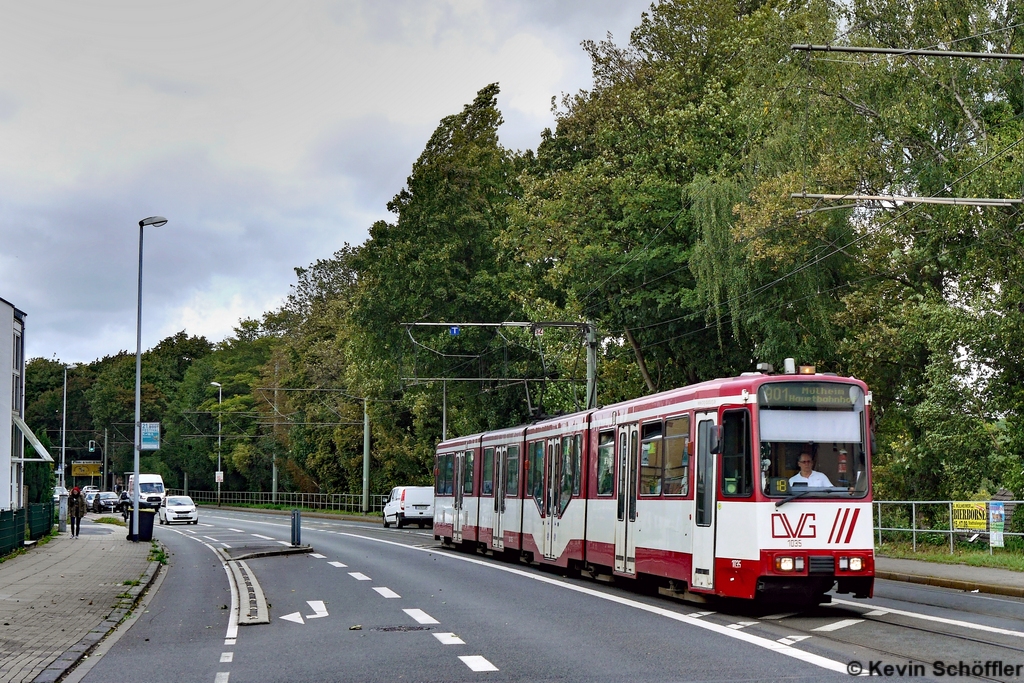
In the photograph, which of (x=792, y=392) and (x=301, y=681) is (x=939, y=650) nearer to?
(x=792, y=392)

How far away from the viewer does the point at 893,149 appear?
94.8 feet

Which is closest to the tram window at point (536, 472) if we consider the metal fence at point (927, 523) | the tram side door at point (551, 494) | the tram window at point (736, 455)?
the tram side door at point (551, 494)

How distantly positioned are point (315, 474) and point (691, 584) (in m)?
71.7

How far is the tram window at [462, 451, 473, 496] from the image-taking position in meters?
33.5

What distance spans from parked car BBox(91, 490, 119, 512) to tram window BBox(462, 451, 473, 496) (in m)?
57.0

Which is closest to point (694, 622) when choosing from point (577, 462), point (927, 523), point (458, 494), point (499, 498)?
point (577, 462)

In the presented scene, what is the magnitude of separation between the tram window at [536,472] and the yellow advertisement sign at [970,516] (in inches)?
338

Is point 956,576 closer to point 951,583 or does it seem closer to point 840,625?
point 951,583

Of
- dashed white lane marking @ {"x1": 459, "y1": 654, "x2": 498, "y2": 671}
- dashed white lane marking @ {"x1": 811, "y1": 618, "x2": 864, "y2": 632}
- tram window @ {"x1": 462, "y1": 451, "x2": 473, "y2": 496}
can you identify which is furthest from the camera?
tram window @ {"x1": 462, "y1": 451, "x2": 473, "y2": 496}

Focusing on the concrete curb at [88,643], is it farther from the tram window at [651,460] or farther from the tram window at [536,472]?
the tram window at [536,472]

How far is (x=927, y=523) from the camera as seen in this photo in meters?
28.3

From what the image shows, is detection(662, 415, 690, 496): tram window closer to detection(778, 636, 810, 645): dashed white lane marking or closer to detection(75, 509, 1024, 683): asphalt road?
detection(75, 509, 1024, 683): asphalt road

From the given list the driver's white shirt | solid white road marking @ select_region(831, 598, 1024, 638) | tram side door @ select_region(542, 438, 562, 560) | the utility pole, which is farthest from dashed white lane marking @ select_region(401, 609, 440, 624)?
the utility pole

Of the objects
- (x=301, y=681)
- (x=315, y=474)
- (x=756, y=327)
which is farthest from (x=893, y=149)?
(x=315, y=474)
